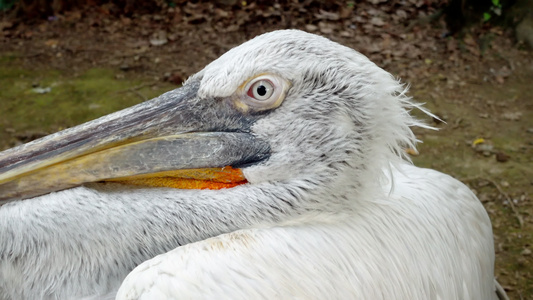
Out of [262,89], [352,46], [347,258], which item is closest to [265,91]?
[262,89]

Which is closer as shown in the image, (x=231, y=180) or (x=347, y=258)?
(x=347, y=258)

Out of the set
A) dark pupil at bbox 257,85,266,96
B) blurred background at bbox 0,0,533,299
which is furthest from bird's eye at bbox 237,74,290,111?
blurred background at bbox 0,0,533,299

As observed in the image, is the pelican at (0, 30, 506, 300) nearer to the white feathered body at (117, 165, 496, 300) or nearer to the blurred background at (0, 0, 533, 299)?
the white feathered body at (117, 165, 496, 300)

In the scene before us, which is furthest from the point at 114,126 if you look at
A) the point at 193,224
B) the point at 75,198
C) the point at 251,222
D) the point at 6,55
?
the point at 6,55

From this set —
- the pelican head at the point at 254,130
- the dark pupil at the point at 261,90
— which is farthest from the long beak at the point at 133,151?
the dark pupil at the point at 261,90

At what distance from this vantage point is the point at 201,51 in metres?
6.22

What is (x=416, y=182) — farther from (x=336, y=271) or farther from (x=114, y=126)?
(x=114, y=126)

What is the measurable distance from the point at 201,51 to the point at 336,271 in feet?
15.6

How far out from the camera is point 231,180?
80.0 inches

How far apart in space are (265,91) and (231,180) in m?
0.36

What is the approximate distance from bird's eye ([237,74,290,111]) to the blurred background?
2.48 metres

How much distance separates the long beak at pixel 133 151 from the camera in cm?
196

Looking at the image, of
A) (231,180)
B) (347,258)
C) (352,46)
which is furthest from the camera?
(352,46)

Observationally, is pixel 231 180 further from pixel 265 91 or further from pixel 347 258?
pixel 347 258
